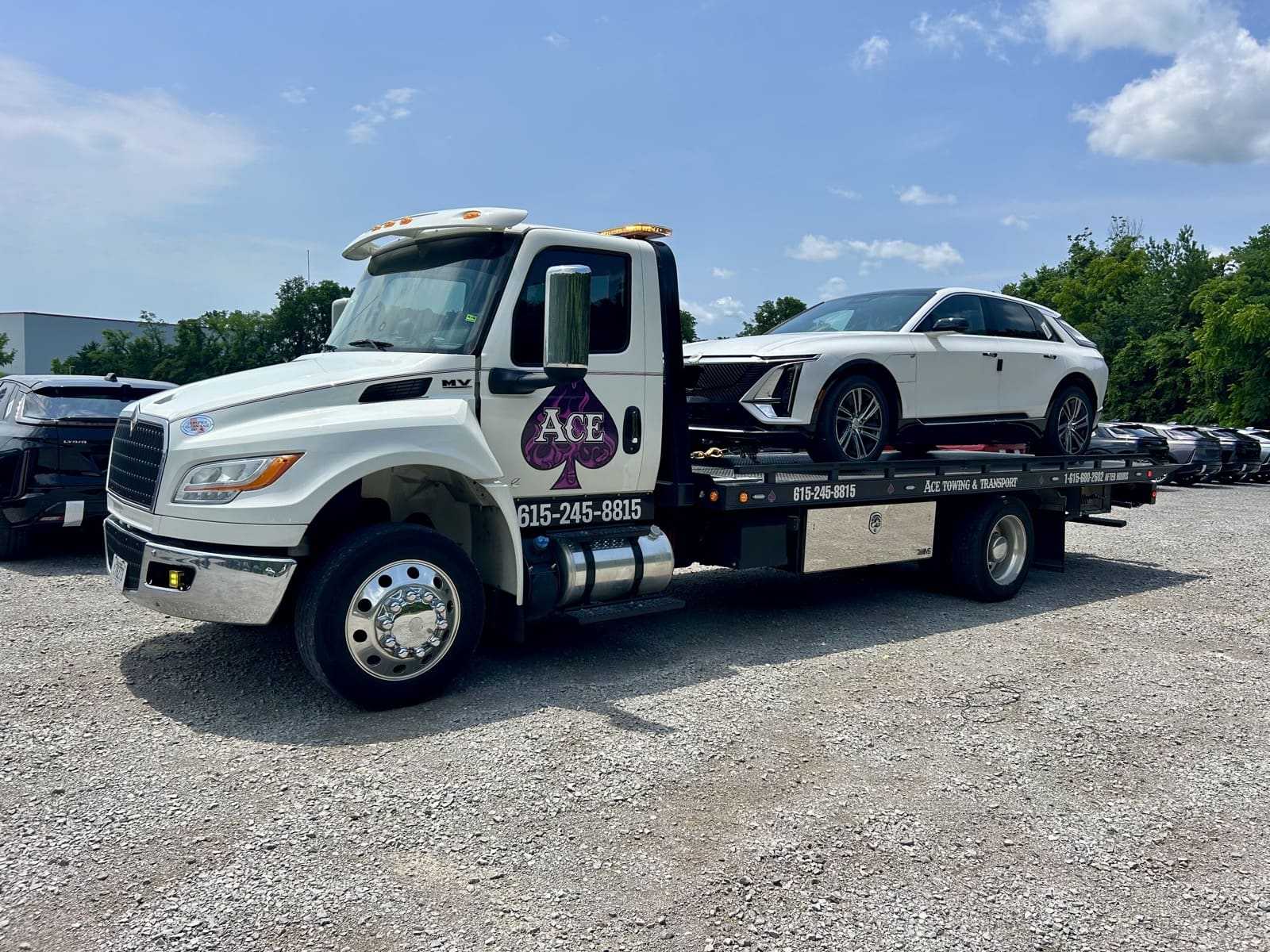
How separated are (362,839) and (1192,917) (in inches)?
113

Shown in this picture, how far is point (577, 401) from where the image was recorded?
19.3 feet

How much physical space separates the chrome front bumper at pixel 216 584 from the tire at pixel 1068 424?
6.91 metres

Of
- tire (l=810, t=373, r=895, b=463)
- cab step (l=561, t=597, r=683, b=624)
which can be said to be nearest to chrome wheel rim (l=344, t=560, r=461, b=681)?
cab step (l=561, t=597, r=683, b=624)

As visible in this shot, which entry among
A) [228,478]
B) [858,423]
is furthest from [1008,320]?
[228,478]

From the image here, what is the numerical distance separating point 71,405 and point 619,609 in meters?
5.77

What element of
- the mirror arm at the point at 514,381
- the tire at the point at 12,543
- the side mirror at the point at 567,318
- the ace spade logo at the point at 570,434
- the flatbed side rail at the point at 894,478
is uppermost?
the side mirror at the point at 567,318

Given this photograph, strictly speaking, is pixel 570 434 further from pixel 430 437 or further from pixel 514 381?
pixel 430 437

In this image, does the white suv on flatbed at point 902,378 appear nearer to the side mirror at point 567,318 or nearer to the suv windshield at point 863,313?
the suv windshield at point 863,313

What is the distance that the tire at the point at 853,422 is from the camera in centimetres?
724

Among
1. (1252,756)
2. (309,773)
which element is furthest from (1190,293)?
(309,773)

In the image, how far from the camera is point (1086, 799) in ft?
14.2

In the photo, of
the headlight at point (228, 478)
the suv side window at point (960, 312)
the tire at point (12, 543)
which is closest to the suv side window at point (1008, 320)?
the suv side window at point (960, 312)

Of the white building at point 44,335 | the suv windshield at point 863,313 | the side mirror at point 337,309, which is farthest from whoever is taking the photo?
the white building at point 44,335

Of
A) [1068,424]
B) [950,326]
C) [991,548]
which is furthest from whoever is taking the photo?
[1068,424]
